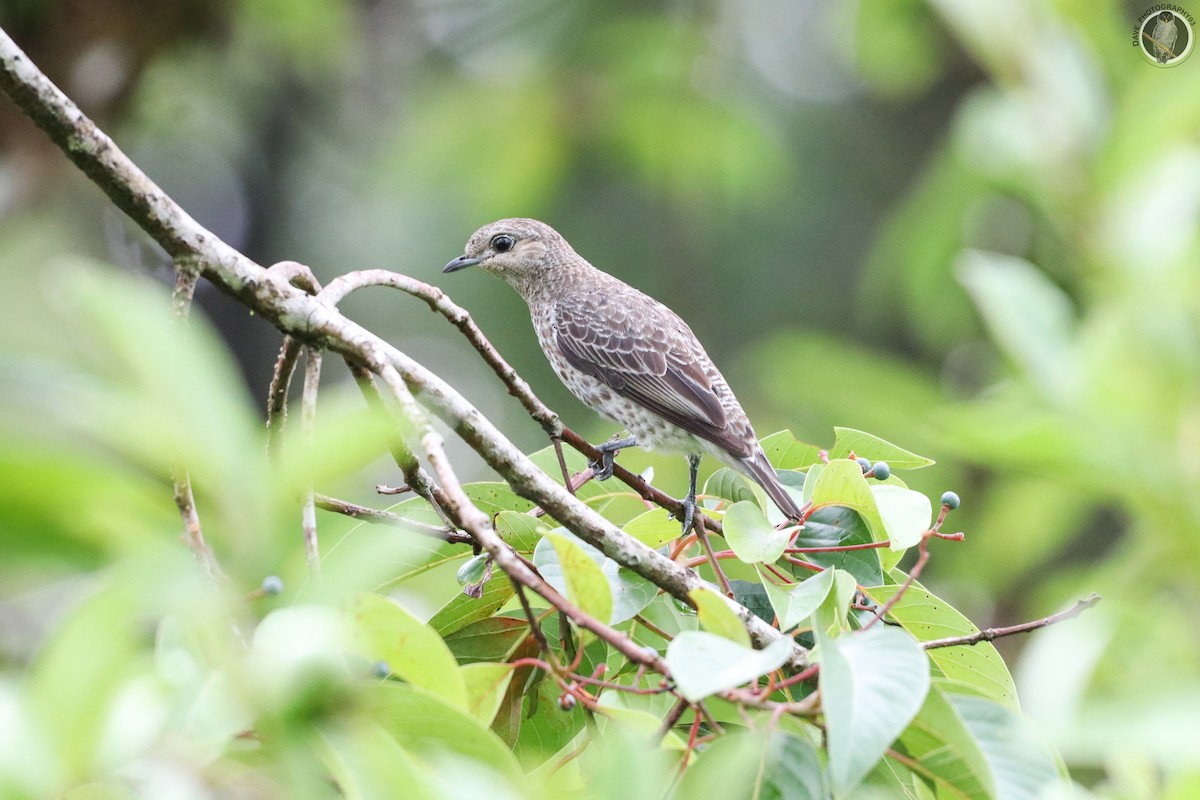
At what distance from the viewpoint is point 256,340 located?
9938mm

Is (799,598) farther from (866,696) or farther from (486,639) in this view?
(486,639)

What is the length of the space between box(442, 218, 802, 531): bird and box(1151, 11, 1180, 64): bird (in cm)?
225

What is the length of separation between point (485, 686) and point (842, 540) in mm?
888

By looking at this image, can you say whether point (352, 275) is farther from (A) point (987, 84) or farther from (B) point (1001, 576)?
(A) point (987, 84)

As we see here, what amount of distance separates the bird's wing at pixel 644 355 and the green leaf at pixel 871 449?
163 cm

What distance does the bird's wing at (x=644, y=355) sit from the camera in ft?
15.8

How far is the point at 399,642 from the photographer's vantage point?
1604 mm

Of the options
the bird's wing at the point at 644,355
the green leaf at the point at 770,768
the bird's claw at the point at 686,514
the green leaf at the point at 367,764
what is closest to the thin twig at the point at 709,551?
the bird's claw at the point at 686,514

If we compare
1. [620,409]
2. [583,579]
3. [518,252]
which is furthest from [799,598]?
[518,252]

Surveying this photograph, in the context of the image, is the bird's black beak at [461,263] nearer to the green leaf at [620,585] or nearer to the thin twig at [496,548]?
the green leaf at [620,585]

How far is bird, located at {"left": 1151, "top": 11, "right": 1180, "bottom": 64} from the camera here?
493cm

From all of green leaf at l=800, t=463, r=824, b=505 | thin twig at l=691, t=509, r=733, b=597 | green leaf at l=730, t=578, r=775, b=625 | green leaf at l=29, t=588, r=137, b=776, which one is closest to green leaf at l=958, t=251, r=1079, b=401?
green leaf at l=800, t=463, r=824, b=505

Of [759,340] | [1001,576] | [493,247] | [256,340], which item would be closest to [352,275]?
[493,247]

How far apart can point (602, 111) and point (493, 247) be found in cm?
394
